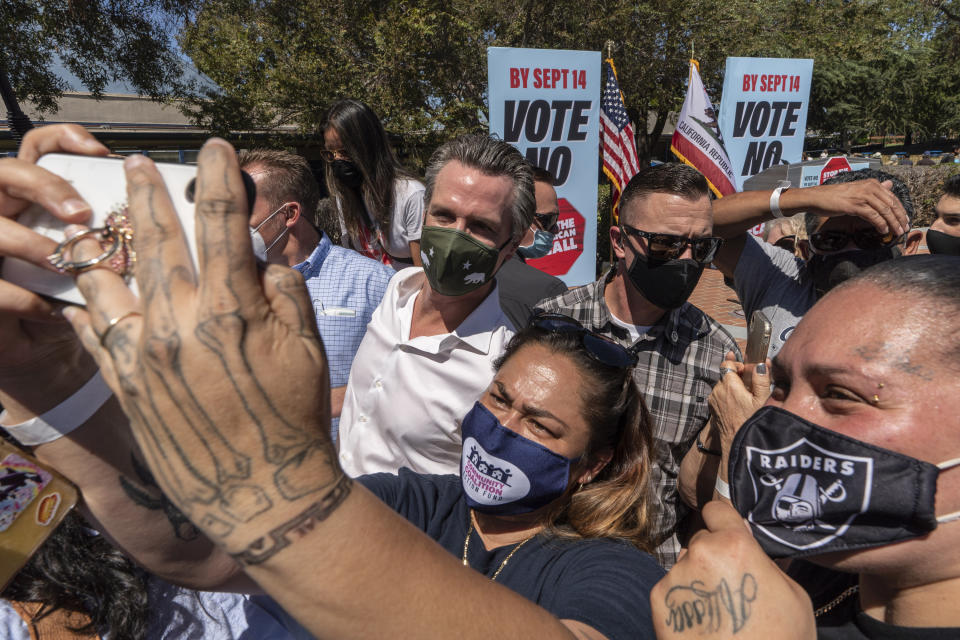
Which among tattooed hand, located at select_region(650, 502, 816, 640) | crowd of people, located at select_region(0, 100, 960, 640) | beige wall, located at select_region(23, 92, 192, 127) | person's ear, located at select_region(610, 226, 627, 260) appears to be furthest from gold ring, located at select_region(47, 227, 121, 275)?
beige wall, located at select_region(23, 92, 192, 127)

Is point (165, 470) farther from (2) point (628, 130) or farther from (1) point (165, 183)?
(2) point (628, 130)

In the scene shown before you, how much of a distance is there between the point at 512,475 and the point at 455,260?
2.92 feet

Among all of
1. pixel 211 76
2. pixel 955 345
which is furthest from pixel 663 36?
pixel 955 345

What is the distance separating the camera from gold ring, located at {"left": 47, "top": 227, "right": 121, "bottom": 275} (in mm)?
739

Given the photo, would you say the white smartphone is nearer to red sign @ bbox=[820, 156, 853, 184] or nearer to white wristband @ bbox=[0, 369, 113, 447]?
white wristband @ bbox=[0, 369, 113, 447]

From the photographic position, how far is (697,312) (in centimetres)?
269

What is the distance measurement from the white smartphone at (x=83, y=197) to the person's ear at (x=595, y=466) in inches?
54.7

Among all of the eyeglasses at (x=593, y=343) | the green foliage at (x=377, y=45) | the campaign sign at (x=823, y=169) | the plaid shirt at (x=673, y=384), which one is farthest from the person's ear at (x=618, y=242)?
the green foliage at (x=377, y=45)

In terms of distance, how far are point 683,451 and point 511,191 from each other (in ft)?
4.17

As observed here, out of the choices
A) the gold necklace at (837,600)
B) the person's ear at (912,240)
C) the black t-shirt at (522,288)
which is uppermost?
the person's ear at (912,240)

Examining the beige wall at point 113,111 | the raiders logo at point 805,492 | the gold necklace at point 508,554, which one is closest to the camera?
the raiders logo at point 805,492

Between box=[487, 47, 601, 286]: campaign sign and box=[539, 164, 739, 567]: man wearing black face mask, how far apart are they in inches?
110

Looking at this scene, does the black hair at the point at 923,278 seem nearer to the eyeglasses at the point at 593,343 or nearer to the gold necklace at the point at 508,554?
the eyeglasses at the point at 593,343

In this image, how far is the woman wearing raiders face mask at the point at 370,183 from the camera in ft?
12.6
